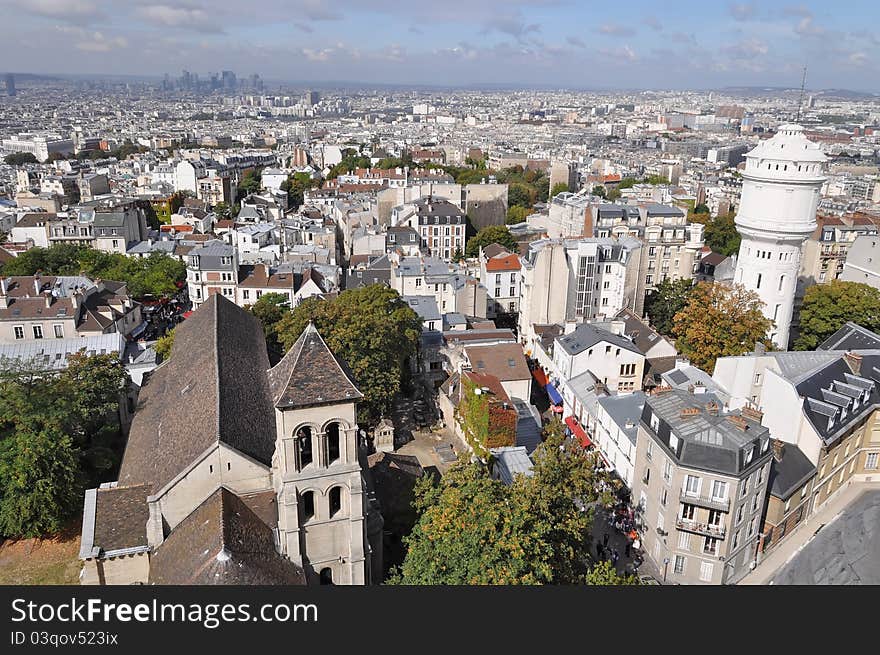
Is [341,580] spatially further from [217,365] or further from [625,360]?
[625,360]

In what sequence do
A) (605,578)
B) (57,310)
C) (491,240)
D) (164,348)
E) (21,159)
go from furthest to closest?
(21,159)
(491,240)
(57,310)
(164,348)
(605,578)

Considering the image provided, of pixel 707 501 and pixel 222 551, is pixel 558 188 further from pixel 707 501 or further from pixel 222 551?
pixel 222 551

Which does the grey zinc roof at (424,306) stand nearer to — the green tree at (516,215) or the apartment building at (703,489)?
the apartment building at (703,489)

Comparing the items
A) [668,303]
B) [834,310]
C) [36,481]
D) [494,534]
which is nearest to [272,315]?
[36,481]

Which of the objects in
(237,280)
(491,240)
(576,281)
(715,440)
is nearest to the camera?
(715,440)

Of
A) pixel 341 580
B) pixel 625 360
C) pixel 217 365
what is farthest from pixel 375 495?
pixel 625 360

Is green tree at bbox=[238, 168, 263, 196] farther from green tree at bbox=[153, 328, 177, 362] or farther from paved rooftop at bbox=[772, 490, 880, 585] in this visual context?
paved rooftop at bbox=[772, 490, 880, 585]
